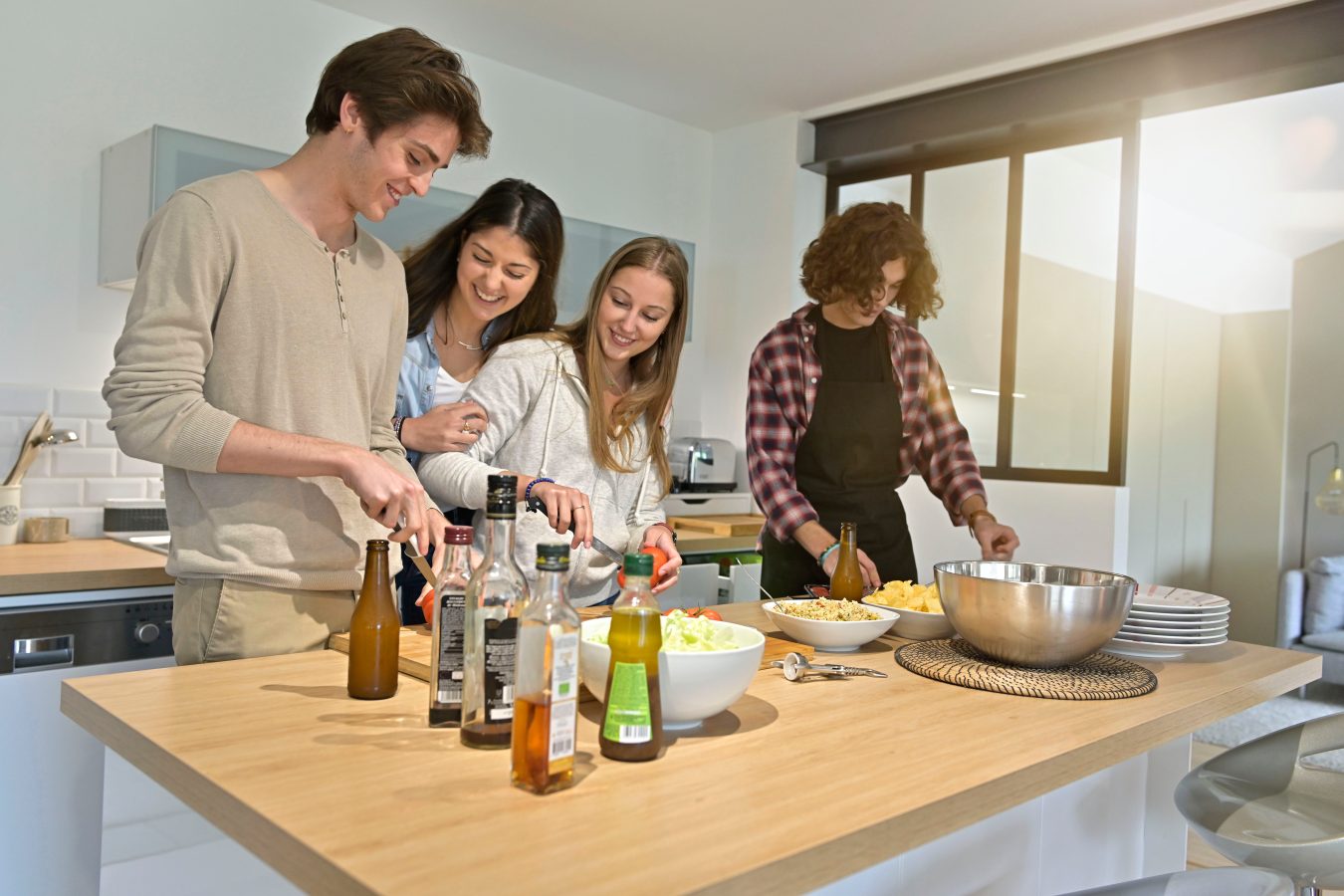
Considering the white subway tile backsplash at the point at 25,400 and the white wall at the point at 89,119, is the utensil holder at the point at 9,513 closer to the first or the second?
the white wall at the point at 89,119

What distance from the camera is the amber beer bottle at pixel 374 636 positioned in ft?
3.84

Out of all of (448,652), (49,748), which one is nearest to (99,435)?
(49,748)

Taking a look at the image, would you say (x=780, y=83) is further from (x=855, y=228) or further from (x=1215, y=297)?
(x=1215, y=297)

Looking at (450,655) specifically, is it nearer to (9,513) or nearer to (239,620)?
(239,620)

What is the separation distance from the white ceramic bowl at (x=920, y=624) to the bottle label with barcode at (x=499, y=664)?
2.62 ft

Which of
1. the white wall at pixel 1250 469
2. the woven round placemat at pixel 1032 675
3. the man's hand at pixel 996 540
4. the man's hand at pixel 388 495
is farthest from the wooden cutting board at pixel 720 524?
the white wall at pixel 1250 469

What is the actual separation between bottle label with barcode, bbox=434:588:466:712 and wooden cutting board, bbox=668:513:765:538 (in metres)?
2.56

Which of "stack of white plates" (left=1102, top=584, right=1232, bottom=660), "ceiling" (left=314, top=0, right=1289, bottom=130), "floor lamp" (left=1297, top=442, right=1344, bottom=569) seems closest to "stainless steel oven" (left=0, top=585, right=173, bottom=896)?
"stack of white plates" (left=1102, top=584, right=1232, bottom=660)

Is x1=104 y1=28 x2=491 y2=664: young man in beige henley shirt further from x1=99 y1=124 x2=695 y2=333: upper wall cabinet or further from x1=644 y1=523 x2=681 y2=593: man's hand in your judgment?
x1=99 y1=124 x2=695 y2=333: upper wall cabinet

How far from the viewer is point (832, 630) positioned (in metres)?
1.51

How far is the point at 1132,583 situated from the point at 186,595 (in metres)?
Answer: 1.31

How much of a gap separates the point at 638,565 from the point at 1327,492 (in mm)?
5703

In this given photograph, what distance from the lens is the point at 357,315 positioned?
60.1 inches

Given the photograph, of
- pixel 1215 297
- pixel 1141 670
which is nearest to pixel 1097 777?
pixel 1141 670
